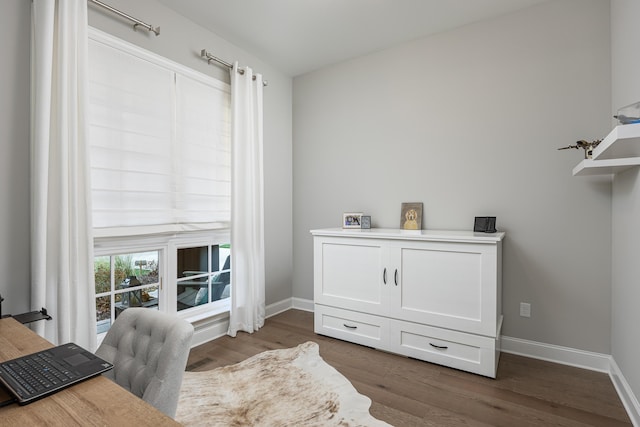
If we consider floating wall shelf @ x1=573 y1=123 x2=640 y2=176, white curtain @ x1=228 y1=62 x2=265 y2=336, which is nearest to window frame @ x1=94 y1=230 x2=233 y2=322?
white curtain @ x1=228 y1=62 x2=265 y2=336

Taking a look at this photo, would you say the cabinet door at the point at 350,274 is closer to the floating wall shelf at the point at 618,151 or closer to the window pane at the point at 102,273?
the floating wall shelf at the point at 618,151

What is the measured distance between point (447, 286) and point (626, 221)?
1.14m

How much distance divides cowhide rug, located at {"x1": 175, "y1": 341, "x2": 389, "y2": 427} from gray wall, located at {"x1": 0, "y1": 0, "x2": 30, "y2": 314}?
1164 mm

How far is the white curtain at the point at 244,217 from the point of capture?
10.0ft

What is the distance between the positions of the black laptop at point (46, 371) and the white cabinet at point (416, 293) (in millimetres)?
2092

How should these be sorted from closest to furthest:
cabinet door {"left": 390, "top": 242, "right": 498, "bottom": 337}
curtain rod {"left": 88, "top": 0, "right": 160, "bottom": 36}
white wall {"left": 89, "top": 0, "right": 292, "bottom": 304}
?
curtain rod {"left": 88, "top": 0, "right": 160, "bottom": 36}
cabinet door {"left": 390, "top": 242, "right": 498, "bottom": 337}
white wall {"left": 89, "top": 0, "right": 292, "bottom": 304}

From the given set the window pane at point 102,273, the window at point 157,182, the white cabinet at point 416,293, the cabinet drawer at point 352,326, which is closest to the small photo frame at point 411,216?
the white cabinet at point 416,293

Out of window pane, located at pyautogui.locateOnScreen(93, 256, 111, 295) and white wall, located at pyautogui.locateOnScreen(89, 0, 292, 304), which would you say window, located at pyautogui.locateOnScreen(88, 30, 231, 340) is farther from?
white wall, located at pyautogui.locateOnScreen(89, 0, 292, 304)

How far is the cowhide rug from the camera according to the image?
1793 mm

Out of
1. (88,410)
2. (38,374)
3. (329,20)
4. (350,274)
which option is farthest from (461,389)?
(329,20)

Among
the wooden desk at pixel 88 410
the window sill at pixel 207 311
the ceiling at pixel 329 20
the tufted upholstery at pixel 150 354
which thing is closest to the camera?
the wooden desk at pixel 88 410

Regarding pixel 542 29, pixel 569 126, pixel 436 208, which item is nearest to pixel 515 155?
pixel 569 126

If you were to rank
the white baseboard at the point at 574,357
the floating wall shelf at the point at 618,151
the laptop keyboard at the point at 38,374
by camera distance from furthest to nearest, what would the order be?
the white baseboard at the point at 574,357, the floating wall shelf at the point at 618,151, the laptop keyboard at the point at 38,374

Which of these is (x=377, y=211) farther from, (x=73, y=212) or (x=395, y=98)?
(x=73, y=212)
